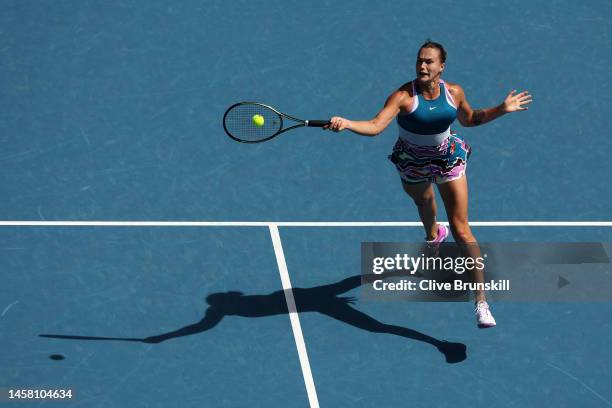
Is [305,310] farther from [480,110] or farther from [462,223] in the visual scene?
[480,110]

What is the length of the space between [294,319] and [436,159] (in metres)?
1.88

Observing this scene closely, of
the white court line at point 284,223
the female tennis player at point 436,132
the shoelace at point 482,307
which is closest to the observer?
the female tennis player at point 436,132

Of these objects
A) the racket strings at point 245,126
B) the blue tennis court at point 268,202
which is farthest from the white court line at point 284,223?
the racket strings at point 245,126

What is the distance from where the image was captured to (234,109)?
415 inches

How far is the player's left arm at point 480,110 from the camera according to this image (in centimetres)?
1016

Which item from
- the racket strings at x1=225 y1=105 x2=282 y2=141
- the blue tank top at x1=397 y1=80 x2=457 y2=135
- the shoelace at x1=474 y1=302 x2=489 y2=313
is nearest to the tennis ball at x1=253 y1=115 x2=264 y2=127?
the racket strings at x1=225 y1=105 x2=282 y2=141

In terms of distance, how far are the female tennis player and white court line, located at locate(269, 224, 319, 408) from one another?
1.42m

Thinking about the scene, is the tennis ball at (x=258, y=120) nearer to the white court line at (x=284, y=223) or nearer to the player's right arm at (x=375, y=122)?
the player's right arm at (x=375, y=122)

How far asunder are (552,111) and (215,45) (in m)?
3.81

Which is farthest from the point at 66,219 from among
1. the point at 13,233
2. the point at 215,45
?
the point at 215,45

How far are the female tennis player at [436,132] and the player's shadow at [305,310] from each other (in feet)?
1.95

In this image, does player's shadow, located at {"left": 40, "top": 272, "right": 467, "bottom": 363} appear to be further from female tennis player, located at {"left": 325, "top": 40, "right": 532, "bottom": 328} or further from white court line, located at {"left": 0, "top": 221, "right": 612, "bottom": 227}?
white court line, located at {"left": 0, "top": 221, "right": 612, "bottom": 227}

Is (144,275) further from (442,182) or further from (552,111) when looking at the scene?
(552,111)

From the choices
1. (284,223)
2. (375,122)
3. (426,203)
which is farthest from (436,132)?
(284,223)
